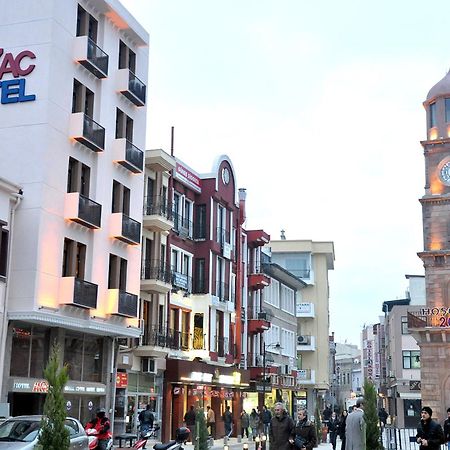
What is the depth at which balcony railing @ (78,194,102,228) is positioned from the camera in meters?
28.3

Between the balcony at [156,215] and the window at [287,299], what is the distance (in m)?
Result: 25.8

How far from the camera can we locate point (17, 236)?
26.4 meters

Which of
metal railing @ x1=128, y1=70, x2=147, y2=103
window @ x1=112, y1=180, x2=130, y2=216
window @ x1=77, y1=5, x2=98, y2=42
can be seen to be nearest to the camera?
window @ x1=77, y1=5, x2=98, y2=42

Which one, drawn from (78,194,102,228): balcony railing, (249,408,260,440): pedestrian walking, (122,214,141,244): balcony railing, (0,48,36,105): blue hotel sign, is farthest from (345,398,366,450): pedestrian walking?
(249,408,260,440): pedestrian walking

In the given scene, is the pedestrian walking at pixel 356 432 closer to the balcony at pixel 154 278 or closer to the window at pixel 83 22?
the window at pixel 83 22

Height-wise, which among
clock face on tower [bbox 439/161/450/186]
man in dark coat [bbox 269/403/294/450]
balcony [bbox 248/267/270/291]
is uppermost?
clock face on tower [bbox 439/161/450/186]

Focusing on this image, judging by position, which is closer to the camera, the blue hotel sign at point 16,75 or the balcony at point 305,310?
the blue hotel sign at point 16,75

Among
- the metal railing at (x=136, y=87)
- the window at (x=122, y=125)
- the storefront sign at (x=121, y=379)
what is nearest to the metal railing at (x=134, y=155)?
the window at (x=122, y=125)

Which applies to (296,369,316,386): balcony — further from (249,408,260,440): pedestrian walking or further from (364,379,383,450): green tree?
(364,379,383,450): green tree

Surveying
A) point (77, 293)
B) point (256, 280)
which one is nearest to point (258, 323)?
point (256, 280)

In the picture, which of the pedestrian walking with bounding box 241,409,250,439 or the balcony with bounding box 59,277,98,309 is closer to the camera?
the balcony with bounding box 59,277,98,309

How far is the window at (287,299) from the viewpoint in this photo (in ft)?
202

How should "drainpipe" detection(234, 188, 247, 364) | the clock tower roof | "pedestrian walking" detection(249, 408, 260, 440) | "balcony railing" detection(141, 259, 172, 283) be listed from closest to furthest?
1. "balcony railing" detection(141, 259, 172, 283)
2. "pedestrian walking" detection(249, 408, 260, 440)
3. "drainpipe" detection(234, 188, 247, 364)
4. the clock tower roof

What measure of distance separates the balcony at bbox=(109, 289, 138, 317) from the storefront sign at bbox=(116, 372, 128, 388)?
2.89 metres
